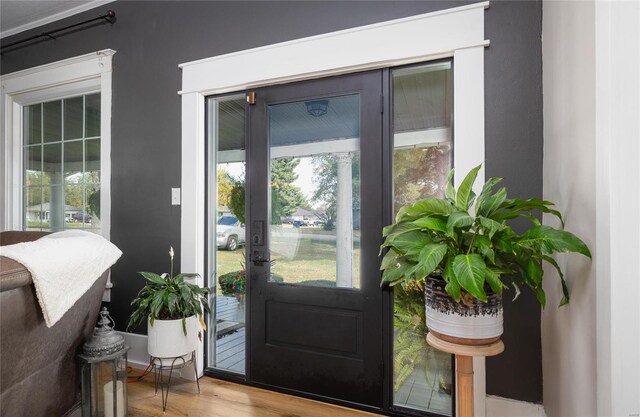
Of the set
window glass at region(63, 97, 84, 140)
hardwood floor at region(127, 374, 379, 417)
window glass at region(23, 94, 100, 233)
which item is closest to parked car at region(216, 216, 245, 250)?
hardwood floor at region(127, 374, 379, 417)

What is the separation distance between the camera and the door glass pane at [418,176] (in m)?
1.84

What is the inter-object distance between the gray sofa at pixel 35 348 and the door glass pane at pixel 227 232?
2.65 feet

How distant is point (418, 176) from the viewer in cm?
187

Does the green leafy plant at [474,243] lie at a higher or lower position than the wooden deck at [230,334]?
higher

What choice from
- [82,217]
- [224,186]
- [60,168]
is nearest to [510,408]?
[224,186]

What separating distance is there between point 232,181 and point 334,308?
1.11 metres

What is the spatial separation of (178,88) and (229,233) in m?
1.12

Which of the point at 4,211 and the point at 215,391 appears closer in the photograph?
the point at 215,391

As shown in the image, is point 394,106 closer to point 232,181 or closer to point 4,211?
point 232,181

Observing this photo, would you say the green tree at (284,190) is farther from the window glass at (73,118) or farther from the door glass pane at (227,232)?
the window glass at (73,118)

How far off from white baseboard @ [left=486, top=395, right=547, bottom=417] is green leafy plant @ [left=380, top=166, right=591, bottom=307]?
0.80 meters

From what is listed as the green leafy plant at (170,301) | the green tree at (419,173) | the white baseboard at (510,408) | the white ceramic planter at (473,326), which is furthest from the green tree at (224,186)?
the white baseboard at (510,408)

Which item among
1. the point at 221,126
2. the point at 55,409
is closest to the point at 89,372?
the point at 55,409

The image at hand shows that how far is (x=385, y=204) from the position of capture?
6.19 feet
